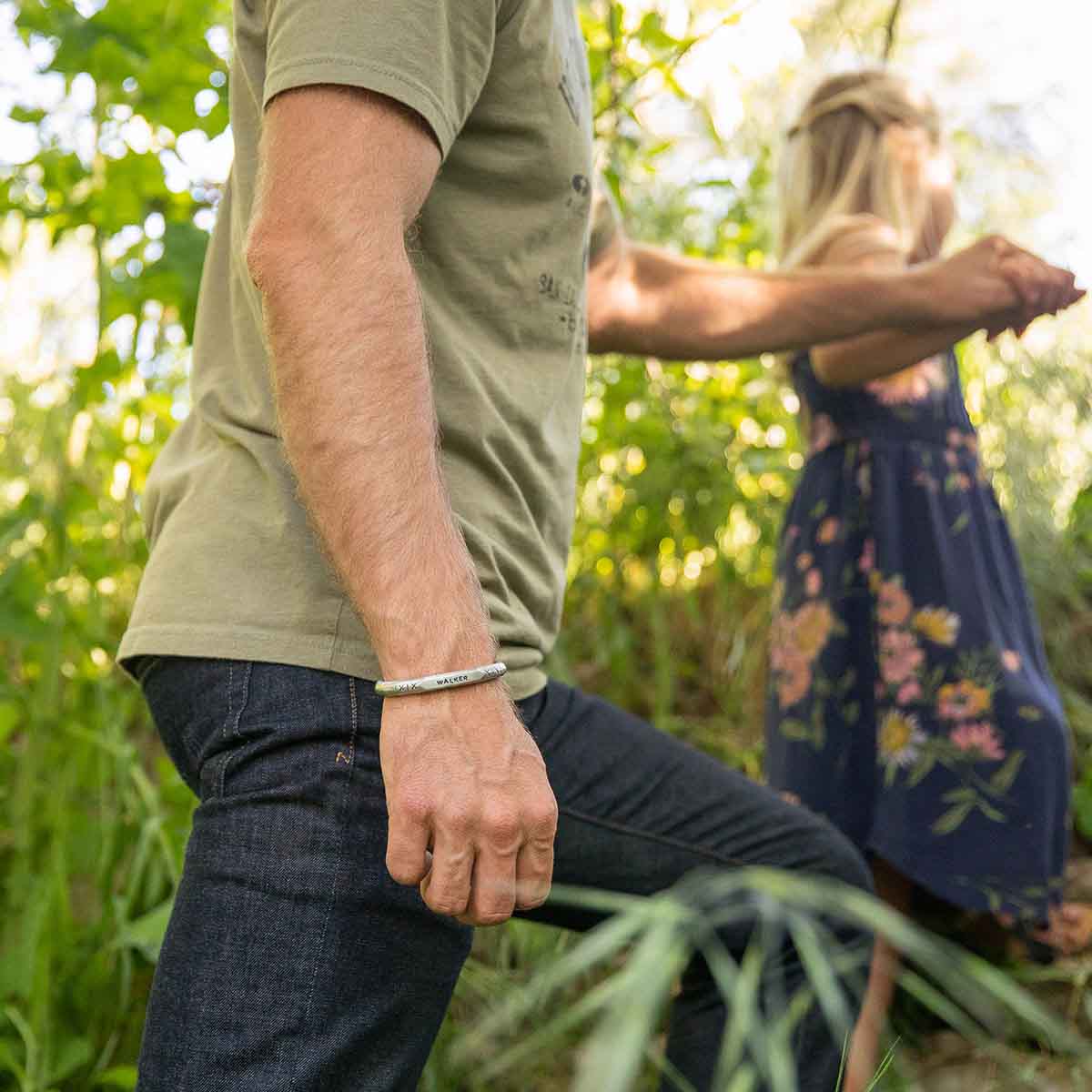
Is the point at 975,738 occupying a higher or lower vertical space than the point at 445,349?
lower

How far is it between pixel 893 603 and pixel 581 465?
845mm

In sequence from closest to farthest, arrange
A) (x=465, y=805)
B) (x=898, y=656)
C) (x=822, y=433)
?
(x=465, y=805)
(x=898, y=656)
(x=822, y=433)

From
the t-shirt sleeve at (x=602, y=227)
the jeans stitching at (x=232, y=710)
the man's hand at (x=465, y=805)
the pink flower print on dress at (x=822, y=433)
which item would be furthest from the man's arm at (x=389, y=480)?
the pink flower print on dress at (x=822, y=433)

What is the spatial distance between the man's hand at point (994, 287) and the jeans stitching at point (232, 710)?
102cm

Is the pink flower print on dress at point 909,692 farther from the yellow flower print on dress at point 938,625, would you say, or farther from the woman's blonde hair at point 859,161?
the woman's blonde hair at point 859,161

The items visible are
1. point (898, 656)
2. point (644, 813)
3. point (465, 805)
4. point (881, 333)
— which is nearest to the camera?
point (465, 805)

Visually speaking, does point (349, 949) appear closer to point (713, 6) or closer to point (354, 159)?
point (354, 159)

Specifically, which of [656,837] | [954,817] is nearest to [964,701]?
[954,817]

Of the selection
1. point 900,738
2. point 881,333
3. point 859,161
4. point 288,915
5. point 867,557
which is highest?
point 859,161

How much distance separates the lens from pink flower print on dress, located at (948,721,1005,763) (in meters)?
1.85

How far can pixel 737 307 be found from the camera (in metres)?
1.59

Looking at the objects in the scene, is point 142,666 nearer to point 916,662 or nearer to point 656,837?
point 656,837

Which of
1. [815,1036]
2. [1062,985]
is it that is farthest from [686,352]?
[1062,985]

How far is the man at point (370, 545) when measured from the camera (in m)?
0.83
